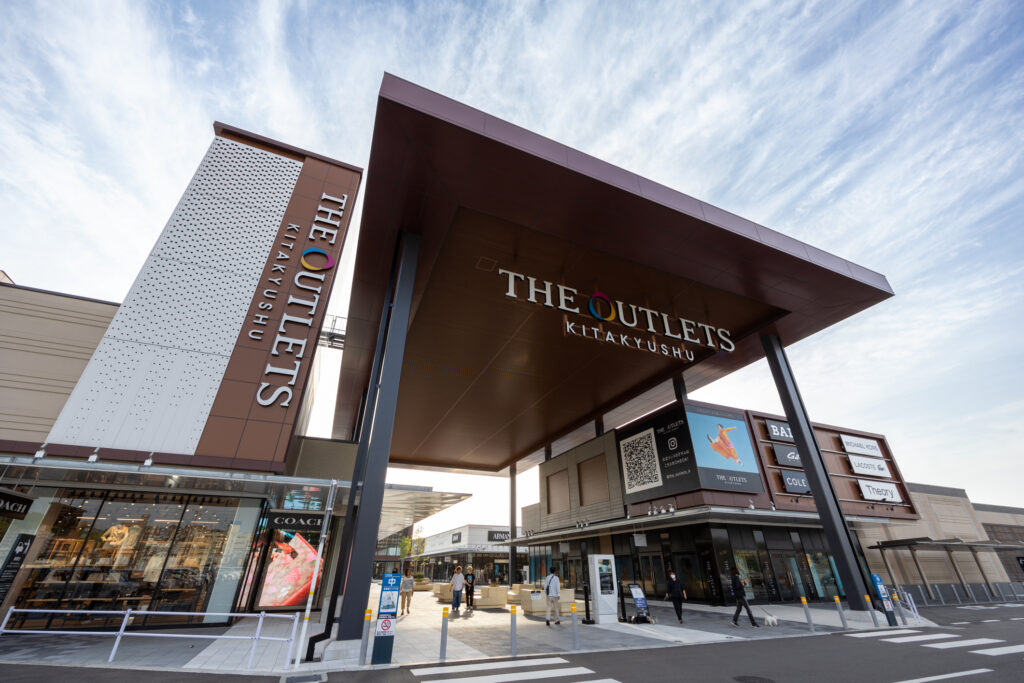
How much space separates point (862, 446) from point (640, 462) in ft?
46.3

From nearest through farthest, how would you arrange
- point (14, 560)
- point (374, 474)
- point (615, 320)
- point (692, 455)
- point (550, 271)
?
1. point (374, 474)
2. point (14, 560)
3. point (615, 320)
4. point (550, 271)
5. point (692, 455)

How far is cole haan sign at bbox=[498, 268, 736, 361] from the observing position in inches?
486

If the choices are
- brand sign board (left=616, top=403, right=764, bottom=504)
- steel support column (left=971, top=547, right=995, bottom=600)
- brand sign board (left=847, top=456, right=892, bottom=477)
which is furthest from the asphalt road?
steel support column (left=971, top=547, right=995, bottom=600)

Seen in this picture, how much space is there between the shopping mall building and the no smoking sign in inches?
37.3

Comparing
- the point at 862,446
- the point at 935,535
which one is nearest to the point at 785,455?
the point at 862,446

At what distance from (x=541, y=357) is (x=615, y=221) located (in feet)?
26.9

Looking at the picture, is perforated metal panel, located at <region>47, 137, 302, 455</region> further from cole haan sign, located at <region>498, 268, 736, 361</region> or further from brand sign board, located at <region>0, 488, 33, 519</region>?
cole haan sign, located at <region>498, 268, 736, 361</region>

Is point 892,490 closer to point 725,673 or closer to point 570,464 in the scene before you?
point 570,464

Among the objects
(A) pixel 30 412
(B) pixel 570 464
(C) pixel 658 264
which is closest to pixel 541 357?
(C) pixel 658 264

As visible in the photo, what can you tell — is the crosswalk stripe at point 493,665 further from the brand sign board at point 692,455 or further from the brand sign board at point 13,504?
the brand sign board at point 692,455

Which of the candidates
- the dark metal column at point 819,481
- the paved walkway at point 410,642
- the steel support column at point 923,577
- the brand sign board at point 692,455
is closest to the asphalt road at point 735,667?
the paved walkway at point 410,642

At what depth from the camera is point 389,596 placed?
25.0 ft

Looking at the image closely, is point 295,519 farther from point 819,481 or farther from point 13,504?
point 819,481

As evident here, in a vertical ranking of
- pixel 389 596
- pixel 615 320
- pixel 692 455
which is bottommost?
pixel 389 596
